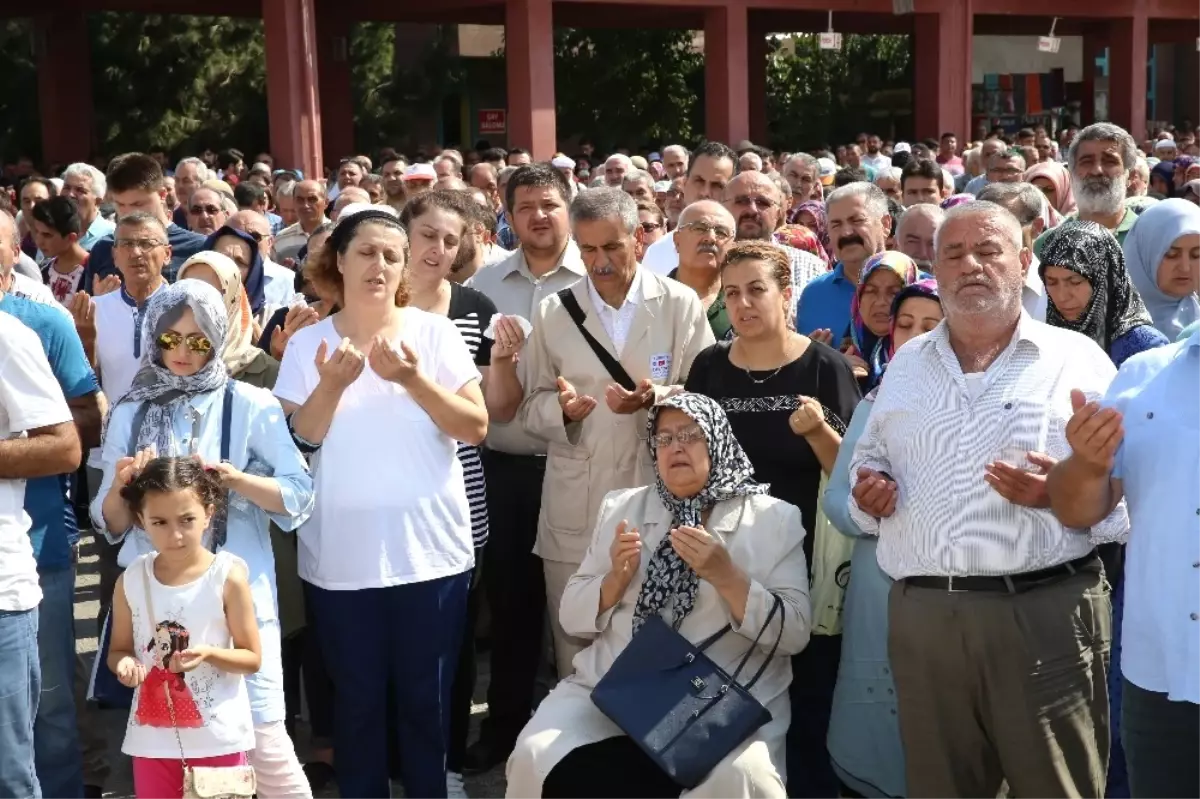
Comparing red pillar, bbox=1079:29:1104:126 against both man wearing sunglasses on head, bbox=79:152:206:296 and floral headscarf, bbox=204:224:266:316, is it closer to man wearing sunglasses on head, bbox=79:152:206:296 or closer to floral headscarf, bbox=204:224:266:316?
man wearing sunglasses on head, bbox=79:152:206:296

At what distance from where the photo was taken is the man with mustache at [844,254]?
607cm

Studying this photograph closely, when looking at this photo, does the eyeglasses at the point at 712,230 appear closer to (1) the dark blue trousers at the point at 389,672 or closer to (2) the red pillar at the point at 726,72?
(1) the dark blue trousers at the point at 389,672

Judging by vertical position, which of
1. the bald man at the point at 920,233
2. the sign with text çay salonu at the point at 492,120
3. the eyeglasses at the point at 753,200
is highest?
the sign with text çay salonu at the point at 492,120

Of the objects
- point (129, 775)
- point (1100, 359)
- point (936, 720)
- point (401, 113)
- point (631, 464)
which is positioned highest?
point (401, 113)

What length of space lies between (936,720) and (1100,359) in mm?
984

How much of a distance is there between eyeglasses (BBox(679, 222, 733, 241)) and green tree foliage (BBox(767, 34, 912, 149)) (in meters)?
28.8

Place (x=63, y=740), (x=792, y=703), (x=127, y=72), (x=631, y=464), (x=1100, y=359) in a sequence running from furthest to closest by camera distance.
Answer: (x=127, y=72) < (x=631, y=464) < (x=792, y=703) < (x=63, y=740) < (x=1100, y=359)

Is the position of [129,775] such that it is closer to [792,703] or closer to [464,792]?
[464,792]

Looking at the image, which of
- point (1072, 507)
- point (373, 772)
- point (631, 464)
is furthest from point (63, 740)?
point (1072, 507)

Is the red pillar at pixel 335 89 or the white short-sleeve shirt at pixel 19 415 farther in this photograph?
the red pillar at pixel 335 89

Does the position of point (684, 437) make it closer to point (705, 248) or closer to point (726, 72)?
point (705, 248)

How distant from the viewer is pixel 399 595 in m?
4.53

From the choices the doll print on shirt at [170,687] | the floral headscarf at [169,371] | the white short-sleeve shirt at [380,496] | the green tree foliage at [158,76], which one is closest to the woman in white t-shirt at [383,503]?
the white short-sleeve shirt at [380,496]

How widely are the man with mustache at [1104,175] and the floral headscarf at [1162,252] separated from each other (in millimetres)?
1138
